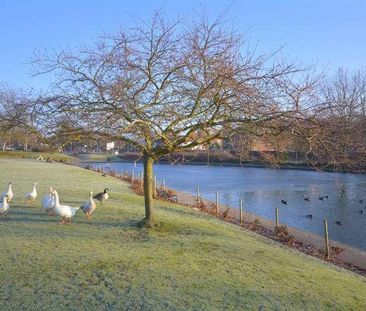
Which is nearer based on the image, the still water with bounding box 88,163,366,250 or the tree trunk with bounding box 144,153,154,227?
the tree trunk with bounding box 144,153,154,227

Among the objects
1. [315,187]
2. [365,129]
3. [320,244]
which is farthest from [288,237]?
[315,187]

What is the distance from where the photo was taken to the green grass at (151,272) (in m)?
7.99

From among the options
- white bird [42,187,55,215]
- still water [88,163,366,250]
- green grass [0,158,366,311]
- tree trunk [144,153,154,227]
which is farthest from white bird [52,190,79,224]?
still water [88,163,366,250]

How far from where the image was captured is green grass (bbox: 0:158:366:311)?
799 cm

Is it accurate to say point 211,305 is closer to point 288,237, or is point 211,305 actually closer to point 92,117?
point 92,117

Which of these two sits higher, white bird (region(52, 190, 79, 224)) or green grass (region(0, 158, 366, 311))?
white bird (region(52, 190, 79, 224))

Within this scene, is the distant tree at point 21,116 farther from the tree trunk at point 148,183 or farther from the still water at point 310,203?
the still water at point 310,203

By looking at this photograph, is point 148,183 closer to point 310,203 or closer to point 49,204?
point 49,204

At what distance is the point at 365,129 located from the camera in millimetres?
10531

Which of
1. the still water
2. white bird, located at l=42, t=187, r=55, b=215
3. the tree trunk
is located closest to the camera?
the tree trunk

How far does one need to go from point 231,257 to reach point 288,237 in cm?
849

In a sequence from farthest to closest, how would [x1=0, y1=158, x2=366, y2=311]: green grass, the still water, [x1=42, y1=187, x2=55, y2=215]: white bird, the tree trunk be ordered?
the still water, [x1=42, y1=187, x2=55, y2=215]: white bird, the tree trunk, [x1=0, y1=158, x2=366, y2=311]: green grass

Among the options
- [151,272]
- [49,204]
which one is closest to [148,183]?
[49,204]

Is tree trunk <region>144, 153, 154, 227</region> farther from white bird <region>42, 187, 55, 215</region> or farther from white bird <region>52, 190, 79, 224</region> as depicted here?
white bird <region>42, 187, 55, 215</region>
